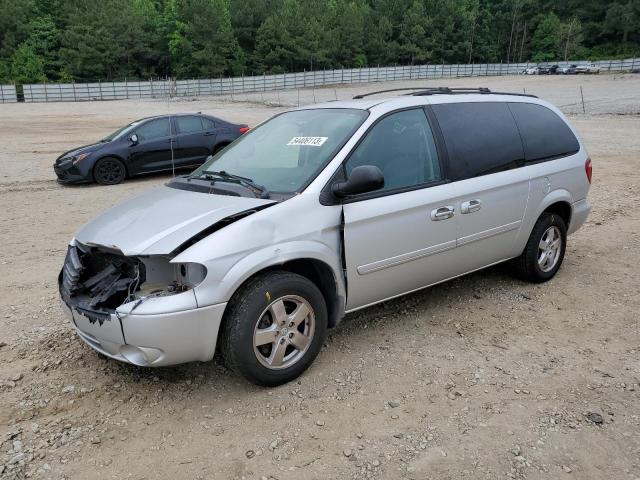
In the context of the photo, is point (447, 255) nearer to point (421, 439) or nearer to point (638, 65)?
point (421, 439)

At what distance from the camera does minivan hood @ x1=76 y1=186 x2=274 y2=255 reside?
316 centimetres

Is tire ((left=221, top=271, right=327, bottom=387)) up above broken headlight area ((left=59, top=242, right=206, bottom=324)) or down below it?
below

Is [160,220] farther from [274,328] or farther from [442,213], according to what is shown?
[442,213]

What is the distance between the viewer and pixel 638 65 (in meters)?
71.3

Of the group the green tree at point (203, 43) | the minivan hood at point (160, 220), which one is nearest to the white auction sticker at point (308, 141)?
the minivan hood at point (160, 220)

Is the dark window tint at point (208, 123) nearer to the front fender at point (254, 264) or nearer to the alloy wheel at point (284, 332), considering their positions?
the front fender at point (254, 264)

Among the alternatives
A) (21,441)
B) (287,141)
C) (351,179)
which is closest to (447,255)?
(351,179)

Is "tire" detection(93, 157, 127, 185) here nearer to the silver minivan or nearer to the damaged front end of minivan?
the silver minivan

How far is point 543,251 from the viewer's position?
17.0 ft

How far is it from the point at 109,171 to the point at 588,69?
73.2 m

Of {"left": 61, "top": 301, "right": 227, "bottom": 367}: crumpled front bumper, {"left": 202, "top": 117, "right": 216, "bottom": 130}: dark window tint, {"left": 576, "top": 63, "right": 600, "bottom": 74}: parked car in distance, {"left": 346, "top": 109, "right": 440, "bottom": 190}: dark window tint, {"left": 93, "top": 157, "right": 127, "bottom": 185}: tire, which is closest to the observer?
{"left": 61, "top": 301, "right": 227, "bottom": 367}: crumpled front bumper

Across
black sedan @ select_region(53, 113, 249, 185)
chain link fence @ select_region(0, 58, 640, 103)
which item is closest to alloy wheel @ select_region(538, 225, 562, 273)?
black sedan @ select_region(53, 113, 249, 185)

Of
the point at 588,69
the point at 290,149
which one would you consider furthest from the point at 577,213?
the point at 588,69

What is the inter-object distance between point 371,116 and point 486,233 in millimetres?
1408
